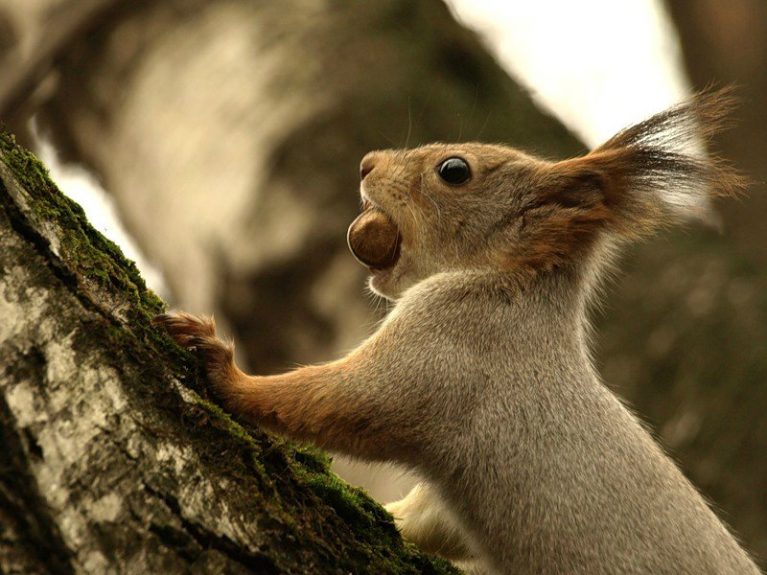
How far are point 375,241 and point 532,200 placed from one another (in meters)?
0.70

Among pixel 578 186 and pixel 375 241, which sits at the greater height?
pixel 578 186

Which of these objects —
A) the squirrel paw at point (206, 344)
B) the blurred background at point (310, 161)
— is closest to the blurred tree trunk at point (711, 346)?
the blurred background at point (310, 161)

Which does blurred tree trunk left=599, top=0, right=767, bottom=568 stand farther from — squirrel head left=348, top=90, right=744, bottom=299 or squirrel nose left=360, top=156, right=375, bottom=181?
squirrel nose left=360, top=156, right=375, bottom=181

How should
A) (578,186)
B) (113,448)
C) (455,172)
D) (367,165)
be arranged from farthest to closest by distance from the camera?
(367,165) → (455,172) → (578,186) → (113,448)

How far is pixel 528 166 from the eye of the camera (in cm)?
390

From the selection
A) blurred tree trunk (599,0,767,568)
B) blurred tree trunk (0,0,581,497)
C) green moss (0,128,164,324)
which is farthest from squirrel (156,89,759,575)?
blurred tree trunk (599,0,767,568)

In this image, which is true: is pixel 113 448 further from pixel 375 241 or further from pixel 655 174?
pixel 655 174

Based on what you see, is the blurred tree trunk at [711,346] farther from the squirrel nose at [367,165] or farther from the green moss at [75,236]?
the green moss at [75,236]

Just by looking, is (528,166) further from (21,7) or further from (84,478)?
(21,7)

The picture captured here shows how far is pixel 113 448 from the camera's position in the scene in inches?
72.3

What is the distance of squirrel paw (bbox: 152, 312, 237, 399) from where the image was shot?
2.52 meters

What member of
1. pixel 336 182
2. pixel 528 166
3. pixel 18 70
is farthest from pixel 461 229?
pixel 18 70

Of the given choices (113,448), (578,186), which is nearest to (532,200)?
(578,186)

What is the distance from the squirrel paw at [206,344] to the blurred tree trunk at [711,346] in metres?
2.89
